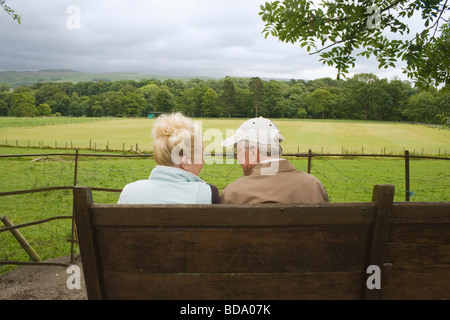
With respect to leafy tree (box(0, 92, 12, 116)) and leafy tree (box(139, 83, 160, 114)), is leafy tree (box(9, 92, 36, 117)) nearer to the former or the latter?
leafy tree (box(0, 92, 12, 116))

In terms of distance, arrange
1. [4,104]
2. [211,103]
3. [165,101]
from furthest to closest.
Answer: [4,104] → [165,101] → [211,103]

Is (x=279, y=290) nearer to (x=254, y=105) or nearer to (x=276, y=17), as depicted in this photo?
(x=276, y=17)

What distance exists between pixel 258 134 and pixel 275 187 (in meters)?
0.46

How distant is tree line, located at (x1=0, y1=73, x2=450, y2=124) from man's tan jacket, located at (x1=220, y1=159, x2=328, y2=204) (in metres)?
52.2

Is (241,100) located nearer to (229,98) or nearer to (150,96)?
(229,98)

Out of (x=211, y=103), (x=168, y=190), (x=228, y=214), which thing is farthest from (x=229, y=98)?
(x=228, y=214)

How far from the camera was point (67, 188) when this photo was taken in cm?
482

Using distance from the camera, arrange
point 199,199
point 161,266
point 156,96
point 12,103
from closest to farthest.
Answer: point 161,266, point 199,199, point 156,96, point 12,103

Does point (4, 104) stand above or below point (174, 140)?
above

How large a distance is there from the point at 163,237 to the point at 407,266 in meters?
1.12

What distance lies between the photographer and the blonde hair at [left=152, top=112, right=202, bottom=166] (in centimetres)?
207

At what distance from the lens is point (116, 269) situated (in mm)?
1574

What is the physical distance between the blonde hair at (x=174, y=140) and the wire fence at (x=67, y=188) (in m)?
1.55
